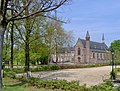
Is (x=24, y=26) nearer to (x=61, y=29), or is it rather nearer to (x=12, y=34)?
(x=12, y=34)

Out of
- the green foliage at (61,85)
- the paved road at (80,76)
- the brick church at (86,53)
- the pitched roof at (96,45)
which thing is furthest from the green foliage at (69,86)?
the pitched roof at (96,45)

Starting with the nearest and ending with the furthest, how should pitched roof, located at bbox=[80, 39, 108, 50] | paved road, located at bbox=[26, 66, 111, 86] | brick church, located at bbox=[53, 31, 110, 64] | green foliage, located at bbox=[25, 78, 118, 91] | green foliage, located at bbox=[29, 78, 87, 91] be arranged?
green foliage, located at bbox=[25, 78, 118, 91] < green foliage, located at bbox=[29, 78, 87, 91] < paved road, located at bbox=[26, 66, 111, 86] < brick church, located at bbox=[53, 31, 110, 64] < pitched roof, located at bbox=[80, 39, 108, 50]

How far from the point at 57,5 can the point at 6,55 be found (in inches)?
814

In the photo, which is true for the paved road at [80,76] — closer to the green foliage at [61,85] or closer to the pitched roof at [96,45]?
the green foliage at [61,85]

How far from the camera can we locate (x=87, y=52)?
93.1 metres

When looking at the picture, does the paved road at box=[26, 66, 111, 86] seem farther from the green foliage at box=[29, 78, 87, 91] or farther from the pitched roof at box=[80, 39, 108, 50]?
the pitched roof at box=[80, 39, 108, 50]

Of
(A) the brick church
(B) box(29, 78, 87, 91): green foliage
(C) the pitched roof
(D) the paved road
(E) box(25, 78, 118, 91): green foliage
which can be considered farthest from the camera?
(C) the pitched roof

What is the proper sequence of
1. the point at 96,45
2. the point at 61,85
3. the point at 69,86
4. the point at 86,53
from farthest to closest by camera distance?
the point at 96,45 < the point at 86,53 < the point at 61,85 < the point at 69,86

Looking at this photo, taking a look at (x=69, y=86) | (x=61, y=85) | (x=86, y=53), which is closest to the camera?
(x=69, y=86)

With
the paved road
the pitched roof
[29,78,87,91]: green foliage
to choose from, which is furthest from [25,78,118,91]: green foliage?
the pitched roof

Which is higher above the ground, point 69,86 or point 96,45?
point 96,45

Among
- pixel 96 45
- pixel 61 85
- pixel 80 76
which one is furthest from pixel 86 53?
pixel 61 85

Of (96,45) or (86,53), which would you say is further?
(96,45)

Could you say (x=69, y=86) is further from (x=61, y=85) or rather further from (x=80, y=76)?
(x=80, y=76)
